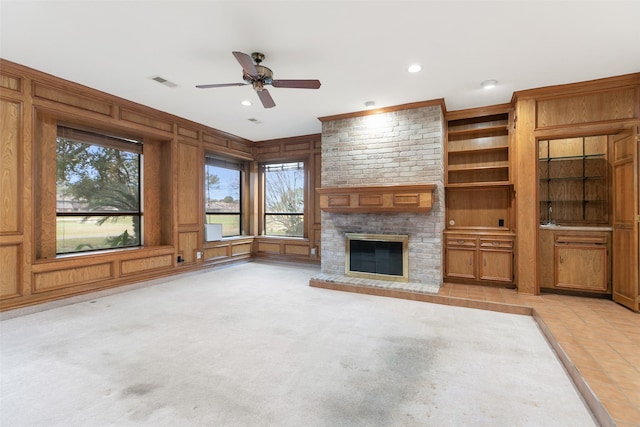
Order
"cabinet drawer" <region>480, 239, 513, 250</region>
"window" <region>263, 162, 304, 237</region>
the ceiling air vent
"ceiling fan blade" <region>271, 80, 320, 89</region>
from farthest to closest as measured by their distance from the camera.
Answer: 1. "window" <region>263, 162, 304, 237</region>
2. "cabinet drawer" <region>480, 239, 513, 250</region>
3. the ceiling air vent
4. "ceiling fan blade" <region>271, 80, 320, 89</region>

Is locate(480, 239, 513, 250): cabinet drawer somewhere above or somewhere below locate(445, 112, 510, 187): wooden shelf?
below

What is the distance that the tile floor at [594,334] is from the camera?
191 cm

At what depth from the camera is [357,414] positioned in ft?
5.98

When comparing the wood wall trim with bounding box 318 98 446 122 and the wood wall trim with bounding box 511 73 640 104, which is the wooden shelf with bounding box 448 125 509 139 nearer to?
the wood wall trim with bounding box 318 98 446 122

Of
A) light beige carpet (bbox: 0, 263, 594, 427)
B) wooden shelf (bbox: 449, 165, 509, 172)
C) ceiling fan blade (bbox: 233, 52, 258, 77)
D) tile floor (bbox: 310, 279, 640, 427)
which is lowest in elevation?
light beige carpet (bbox: 0, 263, 594, 427)

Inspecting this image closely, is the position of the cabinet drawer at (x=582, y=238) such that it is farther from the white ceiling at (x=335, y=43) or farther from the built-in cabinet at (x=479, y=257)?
the white ceiling at (x=335, y=43)

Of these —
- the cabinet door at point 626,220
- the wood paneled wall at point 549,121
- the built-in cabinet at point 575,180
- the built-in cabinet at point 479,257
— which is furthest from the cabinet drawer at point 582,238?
→ the built-in cabinet at point 575,180

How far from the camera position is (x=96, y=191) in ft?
15.1

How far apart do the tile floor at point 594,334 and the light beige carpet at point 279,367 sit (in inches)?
6.2

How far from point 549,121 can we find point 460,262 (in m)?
2.26

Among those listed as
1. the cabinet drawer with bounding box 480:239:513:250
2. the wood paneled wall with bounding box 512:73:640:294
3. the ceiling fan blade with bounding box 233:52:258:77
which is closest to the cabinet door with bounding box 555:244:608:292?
the wood paneled wall with bounding box 512:73:640:294

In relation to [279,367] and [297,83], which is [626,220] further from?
[279,367]

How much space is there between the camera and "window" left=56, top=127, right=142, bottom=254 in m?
4.23

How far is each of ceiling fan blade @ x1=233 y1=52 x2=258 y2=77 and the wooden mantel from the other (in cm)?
228
